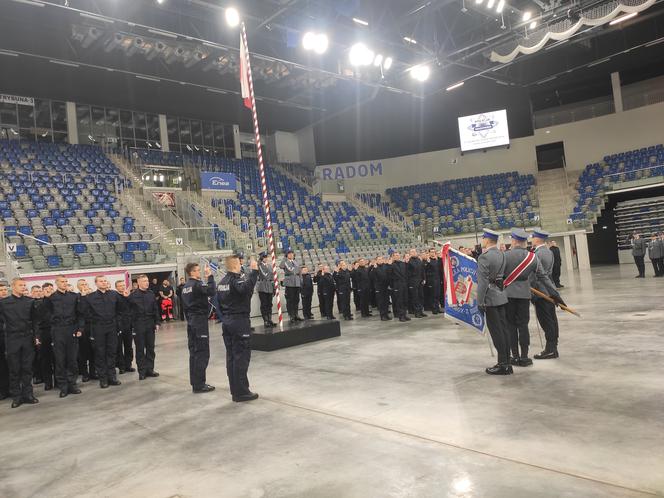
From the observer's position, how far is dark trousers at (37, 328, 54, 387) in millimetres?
7125

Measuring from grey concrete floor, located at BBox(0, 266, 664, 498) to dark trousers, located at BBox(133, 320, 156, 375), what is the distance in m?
0.32

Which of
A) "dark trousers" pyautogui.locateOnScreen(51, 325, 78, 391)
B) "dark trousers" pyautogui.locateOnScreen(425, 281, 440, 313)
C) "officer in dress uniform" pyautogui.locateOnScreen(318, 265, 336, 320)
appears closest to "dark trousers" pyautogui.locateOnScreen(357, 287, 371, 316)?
"officer in dress uniform" pyautogui.locateOnScreen(318, 265, 336, 320)

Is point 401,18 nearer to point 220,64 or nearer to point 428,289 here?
point 220,64

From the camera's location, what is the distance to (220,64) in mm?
16828

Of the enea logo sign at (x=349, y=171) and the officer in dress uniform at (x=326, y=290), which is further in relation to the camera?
the enea logo sign at (x=349, y=171)

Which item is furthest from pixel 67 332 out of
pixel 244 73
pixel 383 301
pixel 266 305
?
pixel 383 301

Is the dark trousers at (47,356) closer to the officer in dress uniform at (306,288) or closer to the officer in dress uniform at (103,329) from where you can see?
the officer in dress uniform at (103,329)

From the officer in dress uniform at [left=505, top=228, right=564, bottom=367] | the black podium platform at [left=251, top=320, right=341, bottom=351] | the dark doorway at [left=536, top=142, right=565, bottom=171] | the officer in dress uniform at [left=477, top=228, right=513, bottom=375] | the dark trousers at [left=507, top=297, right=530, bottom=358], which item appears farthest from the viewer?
the dark doorway at [left=536, top=142, right=565, bottom=171]

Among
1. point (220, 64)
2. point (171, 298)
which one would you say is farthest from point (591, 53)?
point (171, 298)

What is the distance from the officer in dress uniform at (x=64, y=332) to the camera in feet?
21.8

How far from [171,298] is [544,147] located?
69.1ft

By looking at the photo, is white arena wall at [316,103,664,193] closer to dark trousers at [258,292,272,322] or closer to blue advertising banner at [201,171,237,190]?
blue advertising banner at [201,171,237,190]

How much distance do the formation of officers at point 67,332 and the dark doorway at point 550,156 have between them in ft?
78.8

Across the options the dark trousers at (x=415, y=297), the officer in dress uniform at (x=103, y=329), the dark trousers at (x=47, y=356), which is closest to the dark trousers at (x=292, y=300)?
the dark trousers at (x=415, y=297)
